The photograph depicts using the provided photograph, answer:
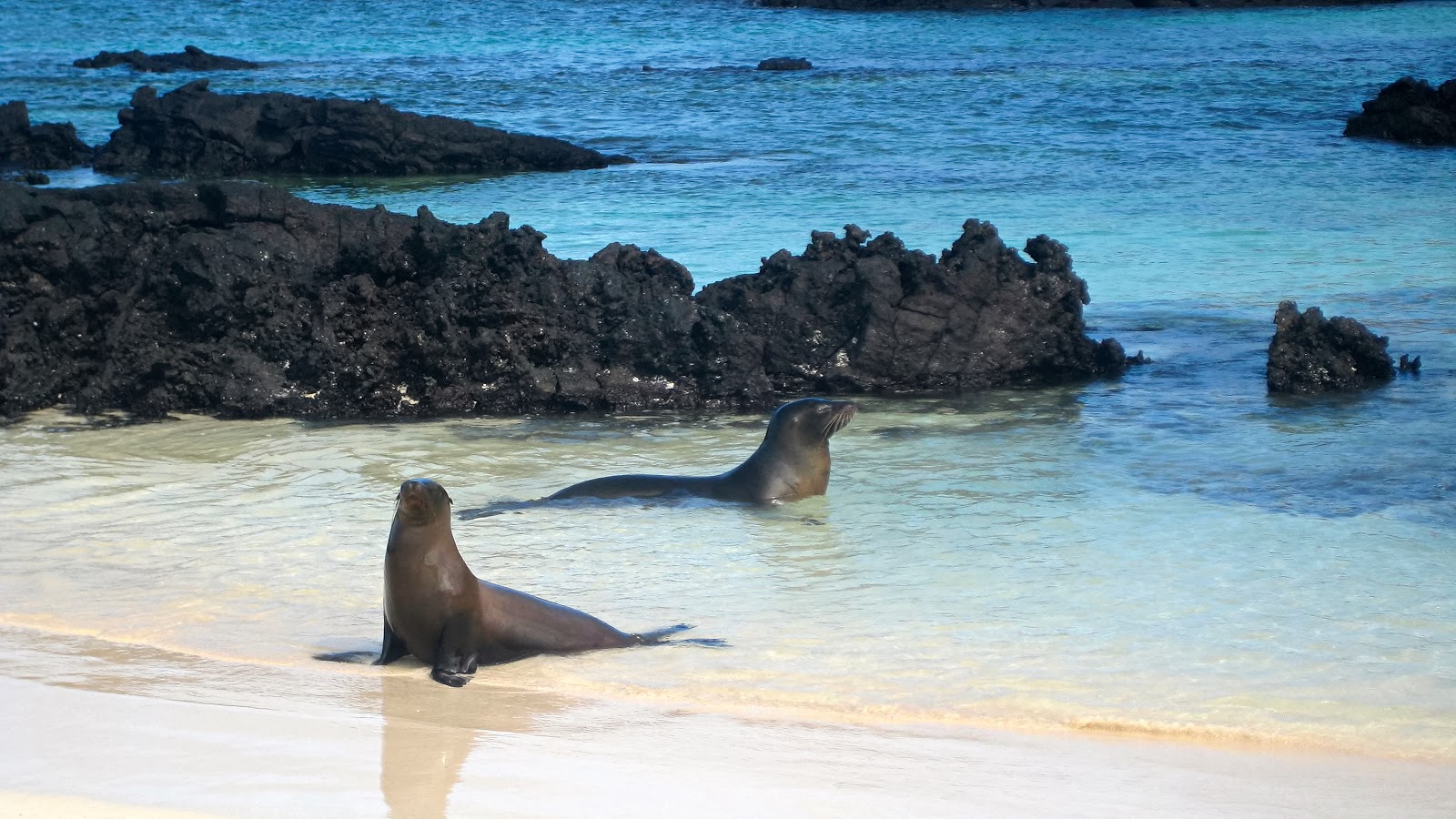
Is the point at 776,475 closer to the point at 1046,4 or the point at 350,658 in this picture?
the point at 350,658

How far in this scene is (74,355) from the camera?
1002cm

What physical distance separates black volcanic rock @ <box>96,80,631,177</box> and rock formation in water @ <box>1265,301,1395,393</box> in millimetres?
14487

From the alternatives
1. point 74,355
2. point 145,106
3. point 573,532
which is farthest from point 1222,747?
point 145,106

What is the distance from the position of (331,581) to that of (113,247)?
4568 millimetres

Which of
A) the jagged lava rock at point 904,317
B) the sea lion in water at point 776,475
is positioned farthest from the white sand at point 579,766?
the jagged lava rock at point 904,317

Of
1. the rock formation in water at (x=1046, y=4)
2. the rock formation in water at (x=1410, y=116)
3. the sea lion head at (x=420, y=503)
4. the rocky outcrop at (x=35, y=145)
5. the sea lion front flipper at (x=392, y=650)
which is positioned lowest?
the sea lion front flipper at (x=392, y=650)

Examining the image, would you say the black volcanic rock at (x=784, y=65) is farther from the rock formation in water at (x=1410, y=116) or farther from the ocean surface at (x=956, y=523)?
the ocean surface at (x=956, y=523)

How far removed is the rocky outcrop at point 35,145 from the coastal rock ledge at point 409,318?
15.7 m

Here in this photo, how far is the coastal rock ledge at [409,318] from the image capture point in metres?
9.77

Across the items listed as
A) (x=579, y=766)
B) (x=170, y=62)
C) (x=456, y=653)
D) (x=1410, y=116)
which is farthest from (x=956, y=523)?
(x=170, y=62)

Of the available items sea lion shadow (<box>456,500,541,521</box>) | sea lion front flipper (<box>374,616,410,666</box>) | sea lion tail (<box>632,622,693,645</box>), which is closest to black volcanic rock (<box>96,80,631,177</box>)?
sea lion shadow (<box>456,500,541,521</box>)

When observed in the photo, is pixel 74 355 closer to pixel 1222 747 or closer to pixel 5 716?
pixel 5 716

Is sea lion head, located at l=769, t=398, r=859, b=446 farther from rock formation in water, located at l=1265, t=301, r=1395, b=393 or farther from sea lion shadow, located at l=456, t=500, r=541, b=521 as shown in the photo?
rock formation in water, located at l=1265, t=301, r=1395, b=393

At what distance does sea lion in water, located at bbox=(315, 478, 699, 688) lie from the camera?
201 inches
